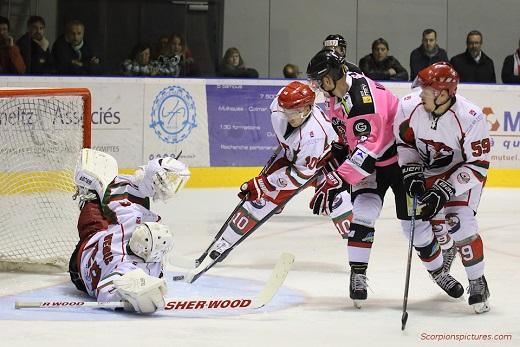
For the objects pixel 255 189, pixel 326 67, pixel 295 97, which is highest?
pixel 326 67

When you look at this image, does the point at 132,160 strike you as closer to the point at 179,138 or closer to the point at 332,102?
the point at 179,138

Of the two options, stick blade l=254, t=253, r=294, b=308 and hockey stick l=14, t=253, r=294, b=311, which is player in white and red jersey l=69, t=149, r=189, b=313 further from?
stick blade l=254, t=253, r=294, b=308

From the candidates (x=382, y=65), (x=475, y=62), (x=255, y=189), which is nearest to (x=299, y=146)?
(x=255, y=189)

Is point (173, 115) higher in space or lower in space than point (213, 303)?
higher

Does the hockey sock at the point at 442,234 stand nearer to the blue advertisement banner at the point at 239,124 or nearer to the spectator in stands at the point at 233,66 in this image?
the blue advertisement banner at the point at 239,124

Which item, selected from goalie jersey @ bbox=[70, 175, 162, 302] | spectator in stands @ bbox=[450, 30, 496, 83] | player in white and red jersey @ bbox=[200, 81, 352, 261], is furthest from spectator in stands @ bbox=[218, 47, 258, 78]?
goalie jersey @ bbox=[70, 175, 162, 302]

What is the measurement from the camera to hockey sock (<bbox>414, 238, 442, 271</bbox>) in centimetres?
480

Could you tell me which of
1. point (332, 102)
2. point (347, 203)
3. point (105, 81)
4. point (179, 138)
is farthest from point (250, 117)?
point (332, 102)

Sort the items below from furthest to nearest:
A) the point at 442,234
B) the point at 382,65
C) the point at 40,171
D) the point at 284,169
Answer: the point at 382,65, the point at 40,171, the point at 284,169, the point at 442,234

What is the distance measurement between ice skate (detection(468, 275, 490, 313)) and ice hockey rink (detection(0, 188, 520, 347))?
0.04 m

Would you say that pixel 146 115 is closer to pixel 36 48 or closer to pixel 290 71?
pixel 36 48

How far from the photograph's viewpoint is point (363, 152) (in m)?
4.69

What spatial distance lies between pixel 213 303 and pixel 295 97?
1.14 m

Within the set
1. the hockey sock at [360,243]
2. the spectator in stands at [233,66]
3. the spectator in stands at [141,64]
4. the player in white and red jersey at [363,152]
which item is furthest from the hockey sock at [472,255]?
the spectator in stands at [233,66]
